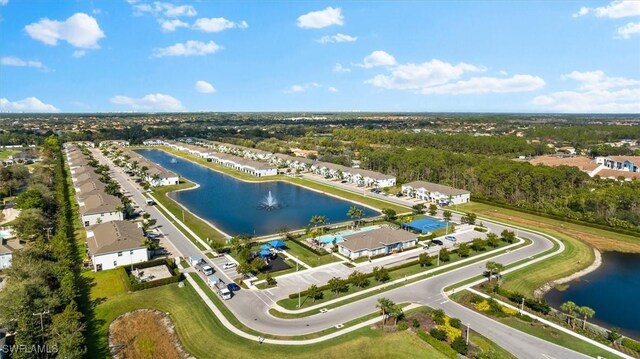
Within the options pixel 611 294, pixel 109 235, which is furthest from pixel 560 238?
pixel 109 235

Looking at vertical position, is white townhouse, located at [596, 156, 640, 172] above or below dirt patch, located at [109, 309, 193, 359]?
above

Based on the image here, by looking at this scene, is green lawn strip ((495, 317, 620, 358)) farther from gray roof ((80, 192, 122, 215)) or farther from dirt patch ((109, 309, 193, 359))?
gray roof ((80, 192, 122, 215))

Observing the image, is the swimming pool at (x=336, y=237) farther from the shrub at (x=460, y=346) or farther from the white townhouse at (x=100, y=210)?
the white townhouse at (x=100, y=210)

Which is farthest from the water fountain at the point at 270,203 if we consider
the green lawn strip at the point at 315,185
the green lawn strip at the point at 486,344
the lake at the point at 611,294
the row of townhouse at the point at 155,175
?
the green lawn strip at the point at 486,344

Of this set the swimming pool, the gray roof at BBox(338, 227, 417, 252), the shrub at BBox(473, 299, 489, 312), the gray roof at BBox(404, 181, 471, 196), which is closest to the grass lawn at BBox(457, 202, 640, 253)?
the gray roof at BBox(404, 181, 471, 196)

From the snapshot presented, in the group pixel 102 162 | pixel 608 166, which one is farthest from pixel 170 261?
pixel 608 166

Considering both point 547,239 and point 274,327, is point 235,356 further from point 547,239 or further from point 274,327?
point 547,239
